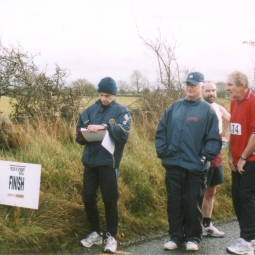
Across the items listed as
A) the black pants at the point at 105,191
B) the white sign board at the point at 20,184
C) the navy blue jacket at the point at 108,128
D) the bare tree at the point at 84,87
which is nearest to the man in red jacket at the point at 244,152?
the navy blue jacket at the point at 108,128

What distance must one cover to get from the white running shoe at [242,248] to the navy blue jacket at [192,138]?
0.93m

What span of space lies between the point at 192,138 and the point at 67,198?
6.56 ft

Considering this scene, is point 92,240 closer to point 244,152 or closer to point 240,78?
point 244,152

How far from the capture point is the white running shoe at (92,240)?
565 centimetres

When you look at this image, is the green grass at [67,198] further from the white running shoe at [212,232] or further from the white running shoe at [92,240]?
the white running shoe at [212,232]

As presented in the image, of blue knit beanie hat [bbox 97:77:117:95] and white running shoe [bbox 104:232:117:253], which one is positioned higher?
blue knit beanie hat [bbox 97:77:117:95]

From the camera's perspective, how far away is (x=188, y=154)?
216 inches

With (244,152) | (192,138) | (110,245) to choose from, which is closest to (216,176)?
(244,152)

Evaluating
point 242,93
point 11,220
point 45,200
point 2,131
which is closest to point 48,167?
point 45,200

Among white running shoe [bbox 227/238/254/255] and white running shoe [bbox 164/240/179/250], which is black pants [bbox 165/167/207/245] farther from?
white running shoe [bbox 227/238/254/255]

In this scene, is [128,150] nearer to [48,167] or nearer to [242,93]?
[48,167]

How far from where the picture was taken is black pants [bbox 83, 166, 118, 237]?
18.1 ft

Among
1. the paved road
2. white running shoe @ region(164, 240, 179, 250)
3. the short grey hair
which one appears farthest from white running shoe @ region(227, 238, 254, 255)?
the short grey hair

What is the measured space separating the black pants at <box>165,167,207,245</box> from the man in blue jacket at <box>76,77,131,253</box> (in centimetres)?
67
